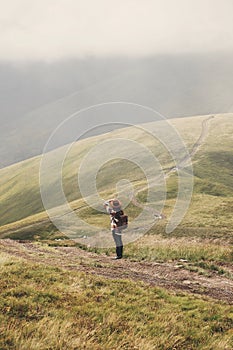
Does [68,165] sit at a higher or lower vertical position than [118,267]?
lower

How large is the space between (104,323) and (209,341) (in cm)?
360

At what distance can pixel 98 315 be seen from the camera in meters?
13.2

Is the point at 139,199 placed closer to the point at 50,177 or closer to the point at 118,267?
the point at 118,267

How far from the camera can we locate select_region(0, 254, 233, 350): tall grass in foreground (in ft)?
35.3

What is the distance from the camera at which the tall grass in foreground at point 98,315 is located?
35.3ft

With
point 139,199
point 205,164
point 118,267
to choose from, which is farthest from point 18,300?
point 205,164

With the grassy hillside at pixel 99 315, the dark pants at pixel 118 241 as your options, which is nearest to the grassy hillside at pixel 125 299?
the grassy hillside at pixel 99 315

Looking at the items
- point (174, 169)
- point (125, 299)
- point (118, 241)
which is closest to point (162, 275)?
point (118, 241)

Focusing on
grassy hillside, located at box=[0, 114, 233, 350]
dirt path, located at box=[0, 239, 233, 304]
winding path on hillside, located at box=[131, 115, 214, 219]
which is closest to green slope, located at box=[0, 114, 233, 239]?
winding path on hillside, located at box=[131, 115, 214, 219]

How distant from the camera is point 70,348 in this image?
10039 mm

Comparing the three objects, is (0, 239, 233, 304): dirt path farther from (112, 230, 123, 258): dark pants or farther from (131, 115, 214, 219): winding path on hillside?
(131, 115, 214, 219): winding path on hillside

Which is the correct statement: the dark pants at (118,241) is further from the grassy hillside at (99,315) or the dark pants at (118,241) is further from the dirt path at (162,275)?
the grassy hillside at (99,315)

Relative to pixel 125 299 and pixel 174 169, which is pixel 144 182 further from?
pixel 125 299

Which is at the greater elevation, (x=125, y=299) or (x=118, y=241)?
(x=125, y=299)
